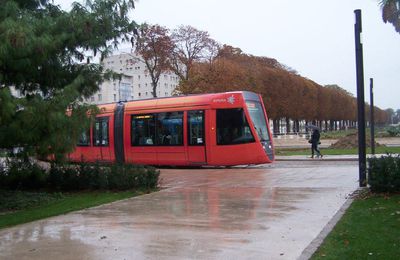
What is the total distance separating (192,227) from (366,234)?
106 inches

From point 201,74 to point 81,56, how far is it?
28.2 meters

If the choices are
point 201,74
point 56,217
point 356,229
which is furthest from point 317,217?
point 201,74

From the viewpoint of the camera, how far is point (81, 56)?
44.7 feet

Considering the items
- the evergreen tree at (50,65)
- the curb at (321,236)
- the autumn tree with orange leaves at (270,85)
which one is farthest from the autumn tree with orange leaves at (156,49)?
the curb at (321,236)

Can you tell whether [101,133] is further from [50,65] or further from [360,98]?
[360,98]

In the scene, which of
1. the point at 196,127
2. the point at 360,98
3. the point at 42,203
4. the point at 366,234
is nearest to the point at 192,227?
the point at 366,234

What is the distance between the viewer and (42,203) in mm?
12617

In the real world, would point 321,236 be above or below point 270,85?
below

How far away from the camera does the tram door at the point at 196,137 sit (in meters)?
21.3

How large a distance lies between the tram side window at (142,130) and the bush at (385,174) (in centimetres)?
1321

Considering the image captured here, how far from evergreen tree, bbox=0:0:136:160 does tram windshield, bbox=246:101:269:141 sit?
8033mm

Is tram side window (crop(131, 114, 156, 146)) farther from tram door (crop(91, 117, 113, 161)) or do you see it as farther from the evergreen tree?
the evergreen tree

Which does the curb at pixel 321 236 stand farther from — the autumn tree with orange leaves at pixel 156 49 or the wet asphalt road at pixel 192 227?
the autumn tree with orange leaves at pixel 156 49

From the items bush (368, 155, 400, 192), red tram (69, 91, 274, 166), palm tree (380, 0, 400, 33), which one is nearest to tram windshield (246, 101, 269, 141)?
red tram (69, 91, 274, 166)
